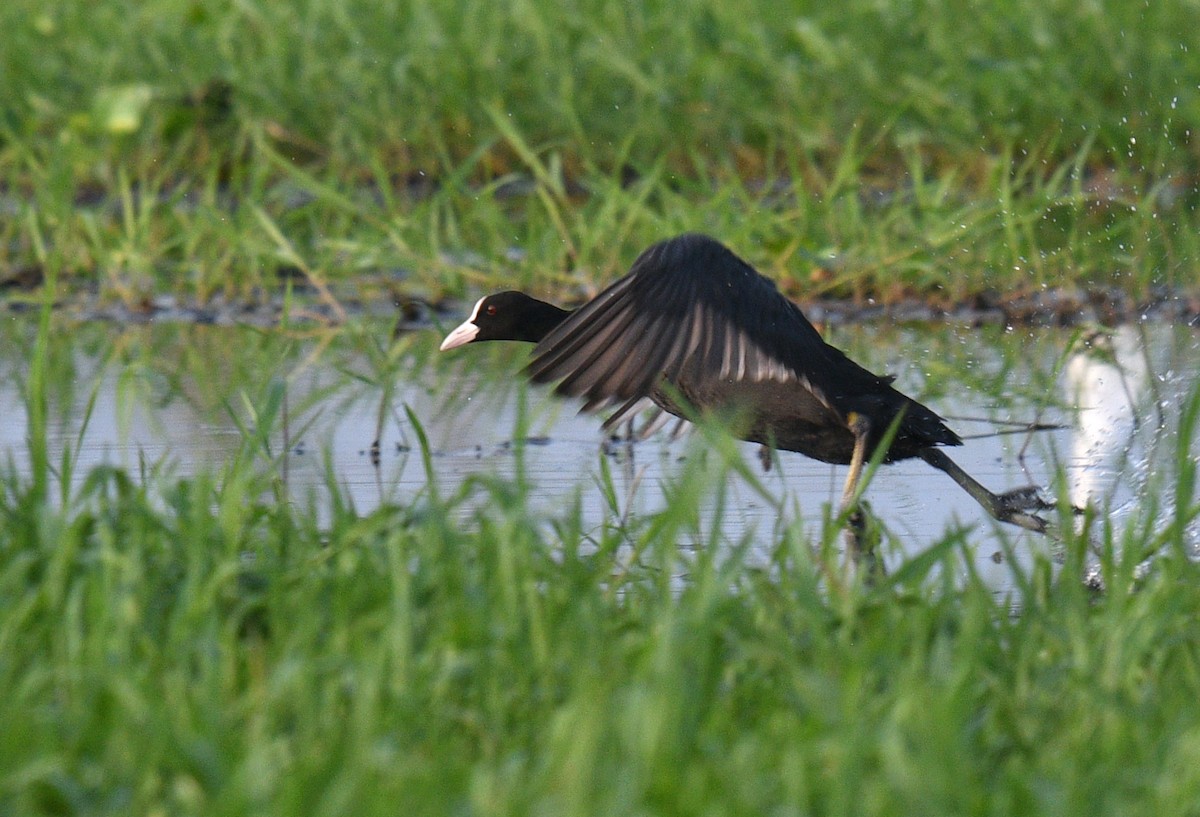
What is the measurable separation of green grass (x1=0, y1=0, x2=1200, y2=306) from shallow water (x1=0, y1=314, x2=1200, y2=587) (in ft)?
1.57

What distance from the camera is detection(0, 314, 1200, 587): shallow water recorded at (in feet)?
14.6

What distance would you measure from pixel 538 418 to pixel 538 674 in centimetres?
293

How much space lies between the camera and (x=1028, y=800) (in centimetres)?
227

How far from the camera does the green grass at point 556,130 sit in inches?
287

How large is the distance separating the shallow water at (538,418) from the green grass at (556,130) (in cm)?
48

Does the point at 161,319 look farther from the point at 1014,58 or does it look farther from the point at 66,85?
the point at 1014,58

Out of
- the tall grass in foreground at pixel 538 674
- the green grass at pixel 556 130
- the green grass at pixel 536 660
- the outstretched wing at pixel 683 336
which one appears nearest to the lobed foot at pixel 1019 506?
the green grass at pixel 536 660

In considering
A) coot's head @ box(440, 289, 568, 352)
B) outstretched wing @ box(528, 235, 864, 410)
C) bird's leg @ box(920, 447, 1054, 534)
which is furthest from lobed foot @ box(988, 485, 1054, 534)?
coot's head @ box(440, 289, 568, 352)

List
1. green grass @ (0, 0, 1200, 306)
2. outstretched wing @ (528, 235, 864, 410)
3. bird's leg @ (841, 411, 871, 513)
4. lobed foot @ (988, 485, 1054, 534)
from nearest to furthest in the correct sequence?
outstretched wing @ (528, 235, 864, 410) < lobed foot @ (988, 485, 1054, 534) < bird's leg @ (841, 411, 871, 513) < green grass @ (0, 0, 1200, 306)

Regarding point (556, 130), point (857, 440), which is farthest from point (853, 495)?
point (556, 130)

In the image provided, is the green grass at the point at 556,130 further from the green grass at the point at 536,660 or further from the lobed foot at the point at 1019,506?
the lobed foot at the point at 1019,506

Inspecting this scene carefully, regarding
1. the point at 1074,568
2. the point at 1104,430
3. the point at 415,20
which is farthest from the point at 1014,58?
the point at 1074,568

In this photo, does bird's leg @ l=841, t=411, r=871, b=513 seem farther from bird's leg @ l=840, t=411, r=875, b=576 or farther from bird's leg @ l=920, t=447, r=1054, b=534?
bird's leg @ l=920, t=447, r=1054, b=534

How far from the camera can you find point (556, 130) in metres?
9.19
